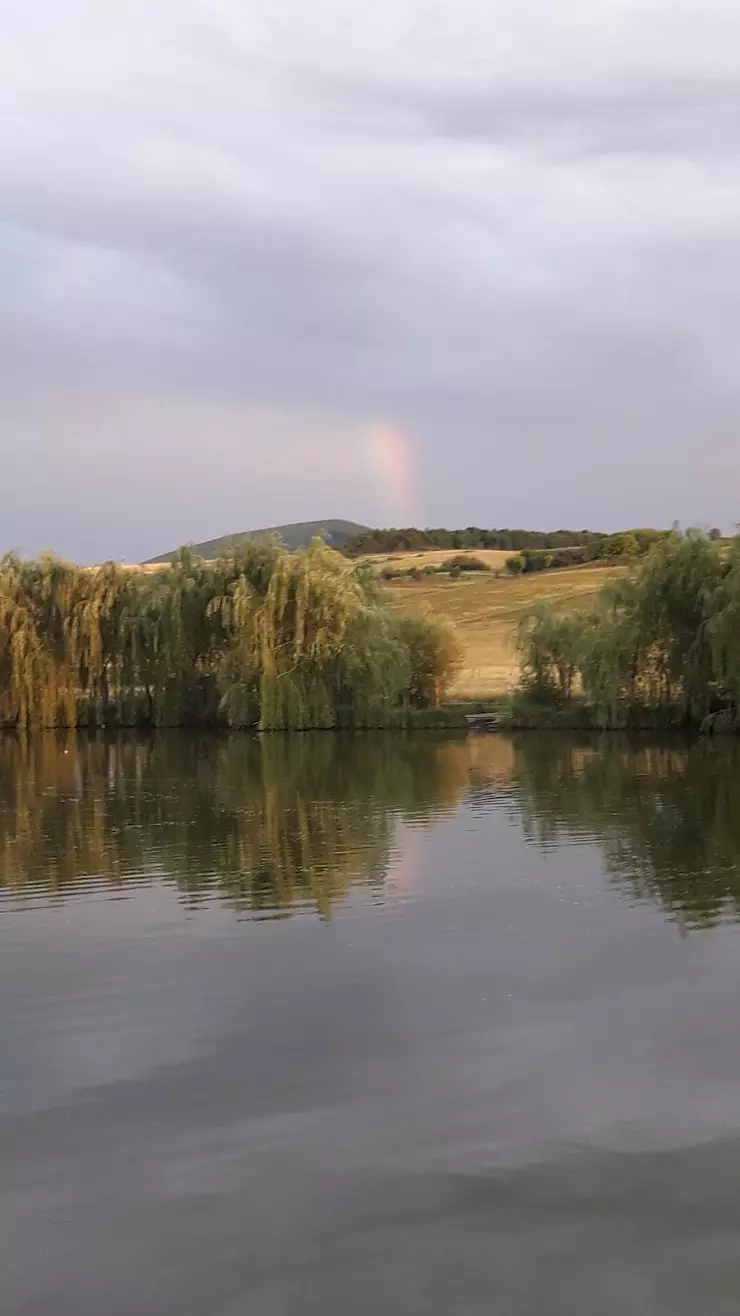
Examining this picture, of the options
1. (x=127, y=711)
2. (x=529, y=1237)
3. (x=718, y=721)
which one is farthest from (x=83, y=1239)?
(x=127, y=711)

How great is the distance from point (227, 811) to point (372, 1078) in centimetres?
1343

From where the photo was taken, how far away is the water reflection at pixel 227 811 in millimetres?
14844

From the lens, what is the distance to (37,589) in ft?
138

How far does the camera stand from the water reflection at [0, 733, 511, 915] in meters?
14.8

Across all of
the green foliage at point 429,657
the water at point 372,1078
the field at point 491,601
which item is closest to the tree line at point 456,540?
the field at point 491,601

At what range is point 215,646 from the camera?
40625mm

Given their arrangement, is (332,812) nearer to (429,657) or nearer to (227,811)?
(227,811)

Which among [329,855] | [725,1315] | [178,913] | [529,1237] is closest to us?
[725,1315]

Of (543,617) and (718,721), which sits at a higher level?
(543,617)

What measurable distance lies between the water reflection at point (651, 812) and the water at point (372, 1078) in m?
0.14

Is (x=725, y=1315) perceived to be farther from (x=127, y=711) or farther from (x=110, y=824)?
(x=127, y=711)

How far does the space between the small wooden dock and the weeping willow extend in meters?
2.10

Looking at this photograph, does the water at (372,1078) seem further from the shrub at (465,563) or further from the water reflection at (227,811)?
the shrub at (465,563)

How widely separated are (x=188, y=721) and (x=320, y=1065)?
3421 centimetres
